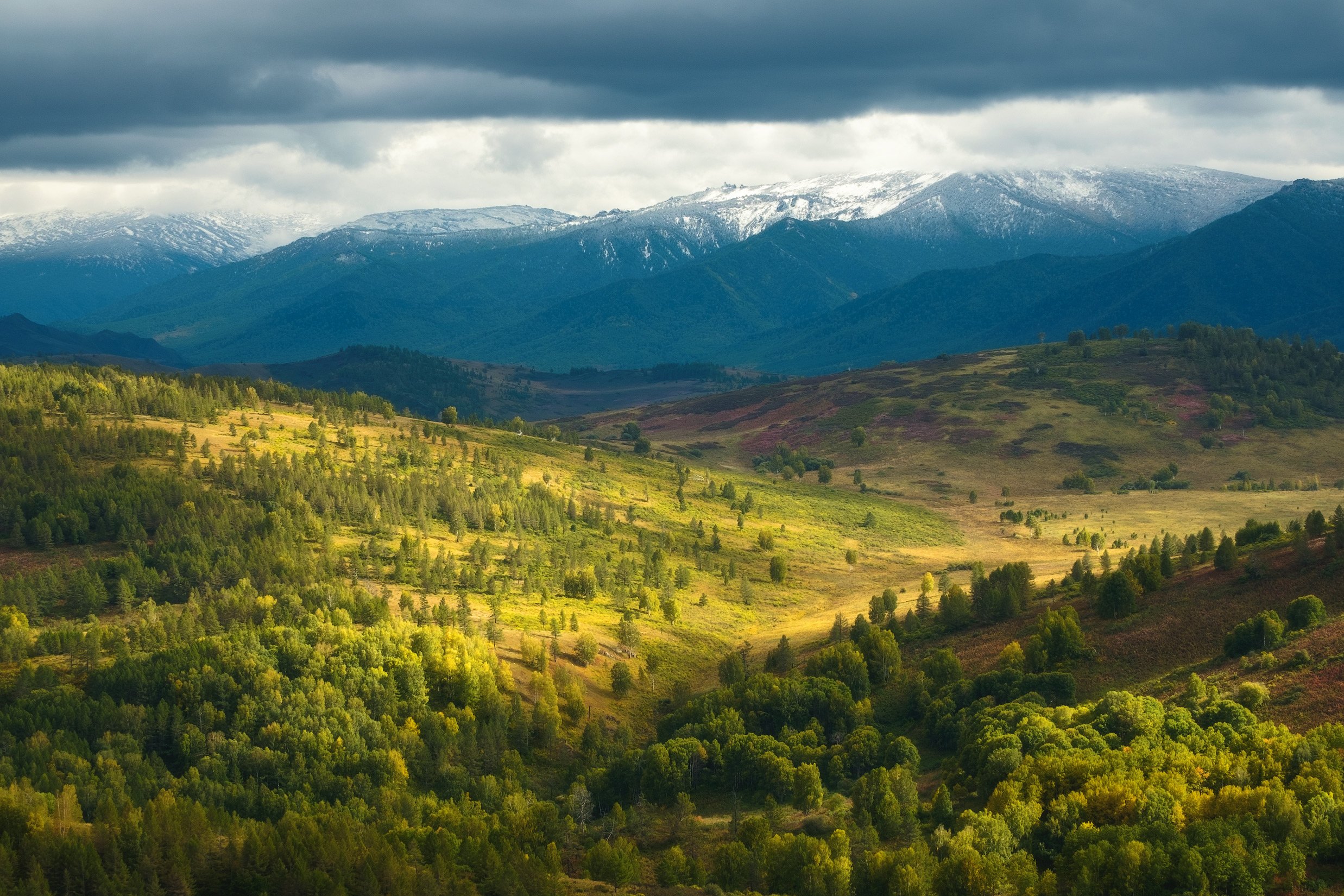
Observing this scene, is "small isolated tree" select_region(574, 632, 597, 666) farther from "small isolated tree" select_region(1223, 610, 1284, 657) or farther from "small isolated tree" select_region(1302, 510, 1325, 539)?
"small isolated tree" select_region(1302, 510, 1325, 539)

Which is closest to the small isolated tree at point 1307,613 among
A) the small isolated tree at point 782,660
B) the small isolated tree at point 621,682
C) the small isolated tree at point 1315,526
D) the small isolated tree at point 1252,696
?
the small isolated tree at point 1252,696

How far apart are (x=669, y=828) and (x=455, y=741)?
78.2 feet

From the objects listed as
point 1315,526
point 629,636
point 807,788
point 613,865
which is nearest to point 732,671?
point 629,636

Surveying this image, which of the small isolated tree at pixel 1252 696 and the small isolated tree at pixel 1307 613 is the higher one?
the small isolated tree at pixel 1307 613

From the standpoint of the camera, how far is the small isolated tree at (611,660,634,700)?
138625 mm

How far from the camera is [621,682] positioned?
13862 centimetres

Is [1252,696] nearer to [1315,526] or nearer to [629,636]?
[1315,526]

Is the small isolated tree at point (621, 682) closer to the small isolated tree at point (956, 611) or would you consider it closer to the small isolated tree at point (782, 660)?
the small isolated tree at point (782, 660)

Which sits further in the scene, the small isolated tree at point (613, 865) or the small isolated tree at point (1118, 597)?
the small isolated tree at point (1118, 597)

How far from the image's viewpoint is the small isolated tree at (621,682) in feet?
455

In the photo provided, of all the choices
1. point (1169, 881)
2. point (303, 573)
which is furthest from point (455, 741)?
point (1169, 881)

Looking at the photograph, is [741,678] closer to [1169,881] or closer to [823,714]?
[823,714]

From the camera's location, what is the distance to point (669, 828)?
341 ft

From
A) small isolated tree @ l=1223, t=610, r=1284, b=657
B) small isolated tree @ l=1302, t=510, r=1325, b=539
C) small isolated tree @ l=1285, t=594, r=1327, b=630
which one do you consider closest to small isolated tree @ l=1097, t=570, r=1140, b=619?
small isolated tree @ l=1223, t=610, r=1284, b=657
